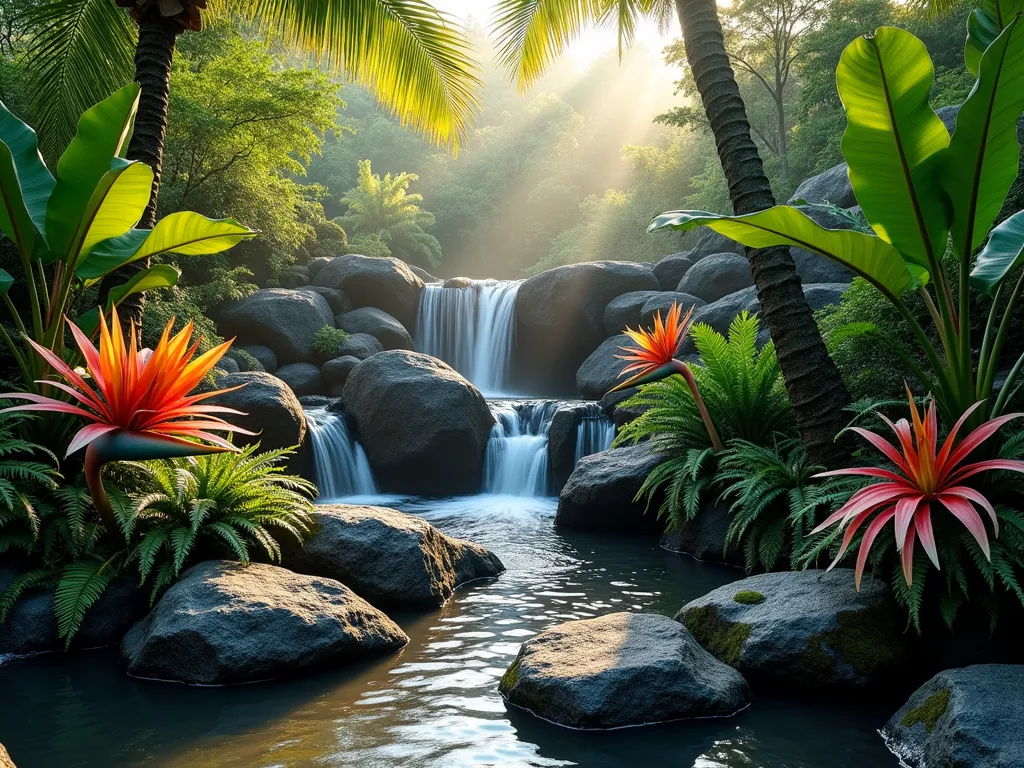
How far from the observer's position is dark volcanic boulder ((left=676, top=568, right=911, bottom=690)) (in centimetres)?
454

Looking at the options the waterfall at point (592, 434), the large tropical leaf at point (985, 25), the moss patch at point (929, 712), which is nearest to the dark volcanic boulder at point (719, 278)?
the waterfall at point (592, 434)

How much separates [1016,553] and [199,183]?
18.0 metres

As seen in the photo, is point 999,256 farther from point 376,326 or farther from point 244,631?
point 376,326

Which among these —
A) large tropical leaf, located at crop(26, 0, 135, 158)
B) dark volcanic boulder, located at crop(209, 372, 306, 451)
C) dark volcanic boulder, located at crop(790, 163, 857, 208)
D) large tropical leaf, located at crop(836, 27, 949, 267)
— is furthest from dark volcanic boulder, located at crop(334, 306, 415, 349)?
large tropical leaf, located at crop(836, 27, 949, 267)

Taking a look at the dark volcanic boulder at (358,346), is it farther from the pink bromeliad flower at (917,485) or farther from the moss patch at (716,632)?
the pink bromeliad flower at (917,485)

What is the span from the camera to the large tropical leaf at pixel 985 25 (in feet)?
17.5

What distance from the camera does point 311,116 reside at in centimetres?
A: 1808

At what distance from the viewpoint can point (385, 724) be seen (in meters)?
4.15

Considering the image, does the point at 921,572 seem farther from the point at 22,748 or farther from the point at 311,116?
the point at 311,116

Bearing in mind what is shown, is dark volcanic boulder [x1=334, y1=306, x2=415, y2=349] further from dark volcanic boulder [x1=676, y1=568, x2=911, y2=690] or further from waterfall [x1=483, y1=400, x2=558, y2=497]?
dark volcanic boulder [x1=676, y1=568, x2=911, y2=690]

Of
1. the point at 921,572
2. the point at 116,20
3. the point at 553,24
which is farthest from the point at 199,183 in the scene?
the point at 921,572

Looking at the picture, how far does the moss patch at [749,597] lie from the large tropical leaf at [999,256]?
7.75ft

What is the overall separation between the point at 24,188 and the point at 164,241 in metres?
1.10

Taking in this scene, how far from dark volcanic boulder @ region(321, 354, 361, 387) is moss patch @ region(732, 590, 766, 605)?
1321cm
